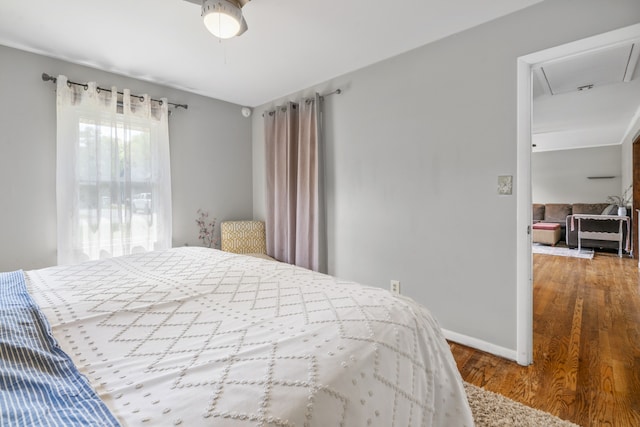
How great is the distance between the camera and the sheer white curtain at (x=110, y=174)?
100.0 inches

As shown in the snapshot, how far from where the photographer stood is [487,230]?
212cm

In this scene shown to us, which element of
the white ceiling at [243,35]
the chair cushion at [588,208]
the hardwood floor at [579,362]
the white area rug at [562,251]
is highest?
the white ceiling at [243,35]

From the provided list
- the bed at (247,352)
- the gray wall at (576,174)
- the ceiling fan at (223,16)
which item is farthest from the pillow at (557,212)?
the ceiling fan at (223,16)

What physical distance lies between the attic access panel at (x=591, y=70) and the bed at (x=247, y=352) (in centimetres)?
239

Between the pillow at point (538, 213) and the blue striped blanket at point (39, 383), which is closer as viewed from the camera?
the blue striped blanket at point (39, 383)

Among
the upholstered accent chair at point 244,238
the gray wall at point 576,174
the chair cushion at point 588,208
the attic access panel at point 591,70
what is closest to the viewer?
the attic access panel at point 591,70

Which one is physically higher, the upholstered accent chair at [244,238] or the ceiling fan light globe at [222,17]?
the ceiling fan light globe at [222,17]

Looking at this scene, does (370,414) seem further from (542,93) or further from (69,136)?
(542,93)

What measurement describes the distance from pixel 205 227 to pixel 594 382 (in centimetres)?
356

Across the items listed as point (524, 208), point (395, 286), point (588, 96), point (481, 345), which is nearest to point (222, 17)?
point (524, 208)

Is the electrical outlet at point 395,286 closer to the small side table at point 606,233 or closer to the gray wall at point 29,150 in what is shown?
the gray wall at point 29,150

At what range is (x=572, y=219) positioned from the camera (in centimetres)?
598

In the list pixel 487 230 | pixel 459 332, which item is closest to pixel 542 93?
pixel 487 230

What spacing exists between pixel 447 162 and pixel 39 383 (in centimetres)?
242
